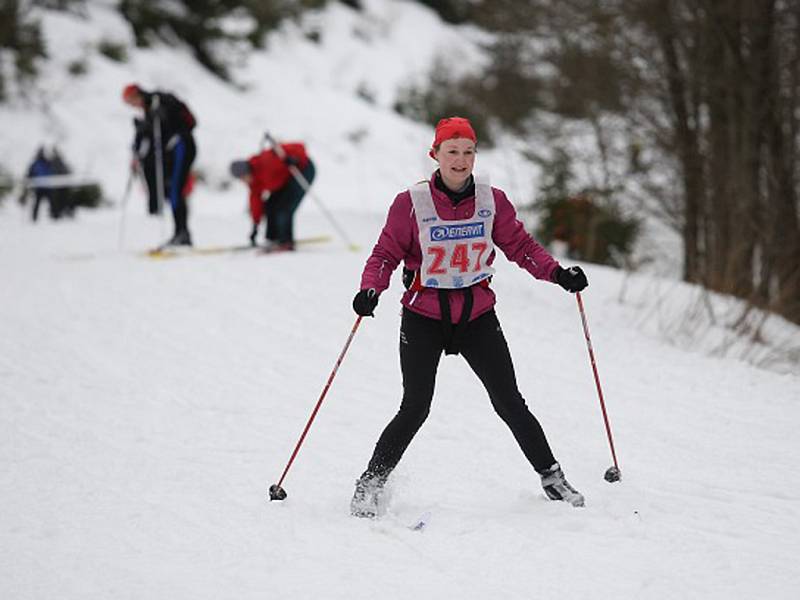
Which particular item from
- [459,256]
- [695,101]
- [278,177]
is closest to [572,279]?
[459,256]

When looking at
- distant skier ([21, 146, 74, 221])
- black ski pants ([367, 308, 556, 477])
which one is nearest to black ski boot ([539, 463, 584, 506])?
black ski pants ([367, 308, 556, 477])

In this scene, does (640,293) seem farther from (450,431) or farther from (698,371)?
(450,431)

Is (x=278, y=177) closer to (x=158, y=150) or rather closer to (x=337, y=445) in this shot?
(x=158, y=150)

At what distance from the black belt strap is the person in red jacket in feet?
20.5

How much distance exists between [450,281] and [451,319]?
0.15 m

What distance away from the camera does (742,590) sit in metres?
3.12

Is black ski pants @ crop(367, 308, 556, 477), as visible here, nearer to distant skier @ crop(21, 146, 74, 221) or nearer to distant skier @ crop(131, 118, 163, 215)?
distant skier @ crop(131, 118, 163, 215)

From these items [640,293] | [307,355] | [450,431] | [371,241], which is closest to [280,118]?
[371,241]

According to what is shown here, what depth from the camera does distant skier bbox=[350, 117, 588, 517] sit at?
366cm

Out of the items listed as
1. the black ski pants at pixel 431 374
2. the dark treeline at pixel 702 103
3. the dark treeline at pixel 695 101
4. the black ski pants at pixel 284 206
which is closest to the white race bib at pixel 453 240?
the black ski pants at pixel 431 374

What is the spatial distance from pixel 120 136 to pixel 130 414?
18.2 meters

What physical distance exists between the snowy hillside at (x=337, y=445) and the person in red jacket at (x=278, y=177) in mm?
576

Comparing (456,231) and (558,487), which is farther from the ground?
(456,231)

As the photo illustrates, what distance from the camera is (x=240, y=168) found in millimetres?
9594
